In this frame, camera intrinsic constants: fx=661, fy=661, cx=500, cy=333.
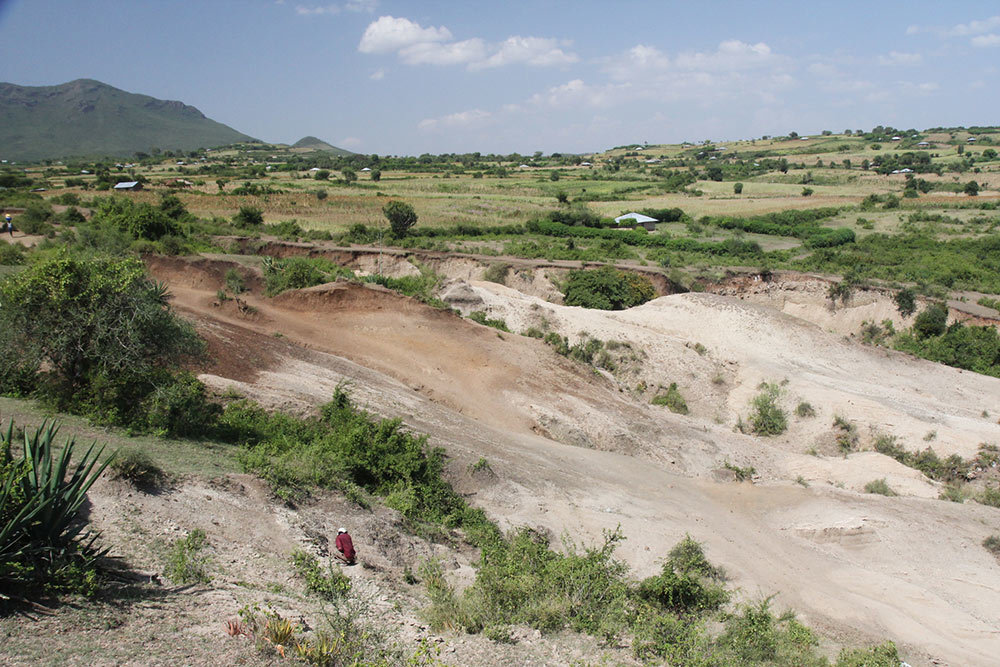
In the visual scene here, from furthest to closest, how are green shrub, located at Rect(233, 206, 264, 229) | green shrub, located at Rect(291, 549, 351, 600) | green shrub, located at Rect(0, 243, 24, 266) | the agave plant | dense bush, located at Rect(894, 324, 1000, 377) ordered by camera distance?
green shrub, located at Rect(233, 206, 264, 229)
dense bush, located at Rect(894, 324, 1000, 377)
green shrub, located at Rect(0, 243, 24, 266)
green shrub, located at Rect(291, 549, 351, 600)
the agave plant

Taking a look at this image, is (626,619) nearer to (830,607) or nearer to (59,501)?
(830,607)

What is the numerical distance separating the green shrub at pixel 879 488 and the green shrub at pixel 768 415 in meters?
4.57

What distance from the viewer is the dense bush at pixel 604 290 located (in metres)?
34.2

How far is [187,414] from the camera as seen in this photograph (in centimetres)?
1279

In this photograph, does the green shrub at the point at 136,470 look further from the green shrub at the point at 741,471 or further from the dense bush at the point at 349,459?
the green shrub at the point at 741,471

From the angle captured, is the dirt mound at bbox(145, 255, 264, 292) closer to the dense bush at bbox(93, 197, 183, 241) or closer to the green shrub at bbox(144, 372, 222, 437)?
the dense bush at bbox(93, 197, 183, 241)

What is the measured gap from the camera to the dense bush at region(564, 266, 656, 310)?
3422 cm

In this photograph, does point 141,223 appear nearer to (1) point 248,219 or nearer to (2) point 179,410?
(1) point 248,219

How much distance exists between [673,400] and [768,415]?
3.24 meters

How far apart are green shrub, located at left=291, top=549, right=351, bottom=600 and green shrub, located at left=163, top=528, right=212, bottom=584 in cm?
114


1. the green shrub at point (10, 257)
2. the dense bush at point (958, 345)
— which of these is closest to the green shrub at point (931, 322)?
the dense bush at point (958, 345)

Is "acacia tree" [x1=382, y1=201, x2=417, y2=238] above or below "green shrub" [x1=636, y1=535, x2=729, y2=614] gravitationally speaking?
above

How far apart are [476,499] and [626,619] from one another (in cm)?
507

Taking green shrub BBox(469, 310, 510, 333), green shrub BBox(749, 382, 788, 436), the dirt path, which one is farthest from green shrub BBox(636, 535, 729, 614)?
green shrub BBox(469, 310, 510, 333)
